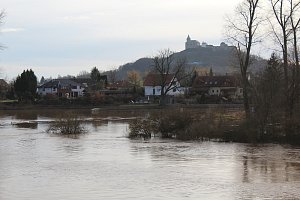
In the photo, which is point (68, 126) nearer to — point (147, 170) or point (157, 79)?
point (147, 170)

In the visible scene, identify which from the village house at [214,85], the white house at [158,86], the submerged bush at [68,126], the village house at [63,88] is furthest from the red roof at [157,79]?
the submerged bush at [68,126]

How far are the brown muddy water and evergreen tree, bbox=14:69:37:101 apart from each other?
74640 millimetres

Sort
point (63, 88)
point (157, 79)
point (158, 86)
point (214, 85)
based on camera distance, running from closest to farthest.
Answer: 1. point (157, 79)
2. point (158, 86)
3. point (214, 85)
4. point (63, 88)

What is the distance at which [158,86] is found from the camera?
Answer: 130 metres

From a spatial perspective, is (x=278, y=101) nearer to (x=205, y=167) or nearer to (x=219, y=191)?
(x=205, y=167)

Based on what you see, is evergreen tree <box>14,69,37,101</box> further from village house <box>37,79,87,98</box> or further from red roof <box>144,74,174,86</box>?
red roof <box>144,74,174,86</box>

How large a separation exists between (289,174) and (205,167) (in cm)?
405

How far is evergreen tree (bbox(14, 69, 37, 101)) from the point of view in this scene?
366 feet

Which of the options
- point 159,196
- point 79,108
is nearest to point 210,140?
point 159,196

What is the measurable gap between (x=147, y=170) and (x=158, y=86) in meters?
106

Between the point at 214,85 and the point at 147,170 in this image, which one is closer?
the point at 147,170

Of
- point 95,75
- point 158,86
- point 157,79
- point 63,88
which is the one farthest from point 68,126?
point 95,75

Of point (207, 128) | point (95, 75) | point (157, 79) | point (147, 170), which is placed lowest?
point (147, 170)

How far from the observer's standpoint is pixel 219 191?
18.5 meters
